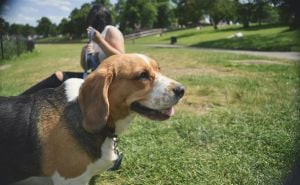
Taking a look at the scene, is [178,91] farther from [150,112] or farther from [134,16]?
[134,16]

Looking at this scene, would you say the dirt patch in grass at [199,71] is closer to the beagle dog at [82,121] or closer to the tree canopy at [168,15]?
the tree canopy at [168,15]

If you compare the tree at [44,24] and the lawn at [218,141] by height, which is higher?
the tree at [44,24]

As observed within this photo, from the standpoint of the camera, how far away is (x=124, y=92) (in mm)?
3488

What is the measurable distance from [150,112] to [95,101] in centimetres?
57

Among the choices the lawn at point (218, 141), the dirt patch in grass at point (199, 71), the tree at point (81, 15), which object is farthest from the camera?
the dirt patch in grass at point (199, 71)

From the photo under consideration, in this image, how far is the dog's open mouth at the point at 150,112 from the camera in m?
3.58

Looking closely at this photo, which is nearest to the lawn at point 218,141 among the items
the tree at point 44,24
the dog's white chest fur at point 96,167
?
the dog's white chest fur at point 96,167

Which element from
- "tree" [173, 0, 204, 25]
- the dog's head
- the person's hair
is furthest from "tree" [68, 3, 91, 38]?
"tree" [173, 0, 204, 25]

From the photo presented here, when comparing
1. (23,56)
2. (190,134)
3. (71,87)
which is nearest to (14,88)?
(190,134)

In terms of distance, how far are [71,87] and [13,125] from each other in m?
0.64

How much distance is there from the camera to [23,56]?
27.4 metres

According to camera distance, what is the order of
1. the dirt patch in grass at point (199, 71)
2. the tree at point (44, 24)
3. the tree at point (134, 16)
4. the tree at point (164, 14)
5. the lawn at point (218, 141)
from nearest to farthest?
the lawn at point (218, 141), the tree at point (44, 24), the dirt patch in grass at point (199, 71), the tree at point (134, 16), the tree at point (164, 14)

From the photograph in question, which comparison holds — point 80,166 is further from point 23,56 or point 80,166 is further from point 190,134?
point 23,56

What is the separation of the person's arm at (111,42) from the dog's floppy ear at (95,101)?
1611mm
